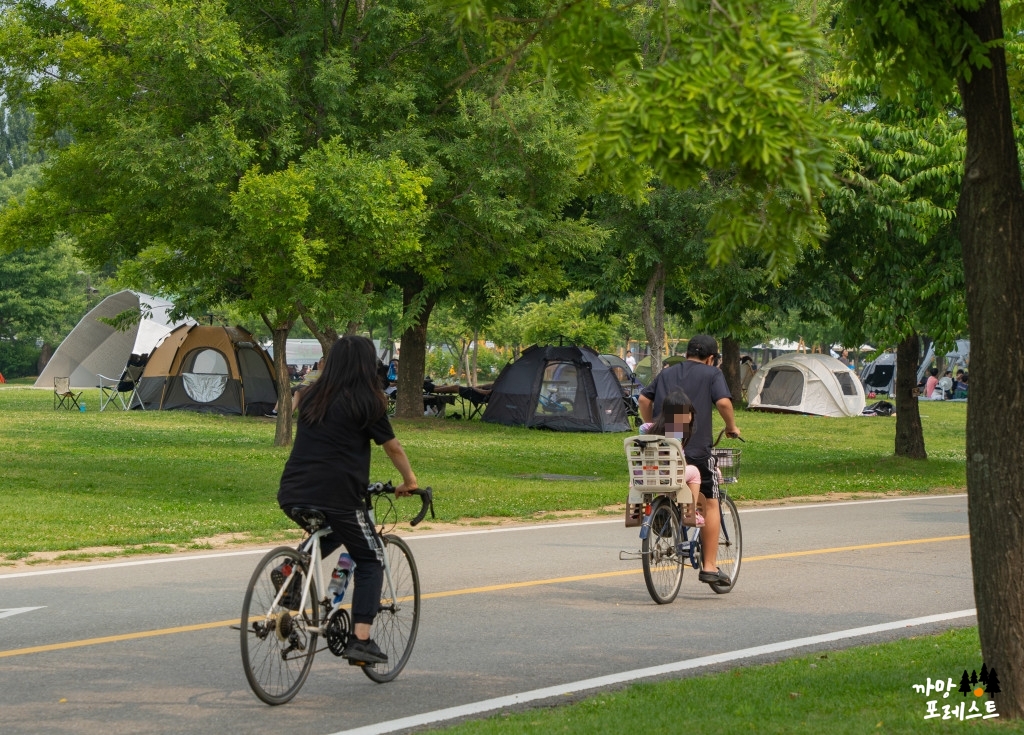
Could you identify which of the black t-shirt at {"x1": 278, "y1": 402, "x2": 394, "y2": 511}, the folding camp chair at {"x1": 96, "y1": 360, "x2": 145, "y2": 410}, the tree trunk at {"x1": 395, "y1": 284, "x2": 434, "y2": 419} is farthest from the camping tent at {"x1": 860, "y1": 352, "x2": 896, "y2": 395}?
the black t-shirt at {"x1": 278, "y1": 402, "x2": 394, "y2": 511}

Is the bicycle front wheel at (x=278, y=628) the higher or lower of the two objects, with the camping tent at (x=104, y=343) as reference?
lower

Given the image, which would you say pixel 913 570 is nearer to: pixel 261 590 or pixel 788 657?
pixel 788 657

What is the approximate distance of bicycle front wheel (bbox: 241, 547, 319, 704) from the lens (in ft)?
21.0

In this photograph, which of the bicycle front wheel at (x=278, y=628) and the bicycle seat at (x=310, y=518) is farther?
the bicycle seat at (x=310, y=518)

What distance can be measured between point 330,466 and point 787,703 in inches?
99.4

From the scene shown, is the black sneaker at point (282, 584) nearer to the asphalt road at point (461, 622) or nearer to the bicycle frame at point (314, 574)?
the bicycle frame at point (314, 574)

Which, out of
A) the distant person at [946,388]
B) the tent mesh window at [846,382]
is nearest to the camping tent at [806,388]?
the tent mesh window at [846,382]

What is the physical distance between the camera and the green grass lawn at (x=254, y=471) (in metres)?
13.6

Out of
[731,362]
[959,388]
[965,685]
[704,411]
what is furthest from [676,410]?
[959,388]

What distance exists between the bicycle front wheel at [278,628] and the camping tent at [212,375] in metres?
28.1

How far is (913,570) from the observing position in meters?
11.3

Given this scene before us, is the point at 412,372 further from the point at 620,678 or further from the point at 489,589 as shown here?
the point at 620,678
